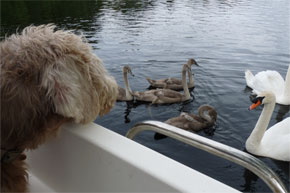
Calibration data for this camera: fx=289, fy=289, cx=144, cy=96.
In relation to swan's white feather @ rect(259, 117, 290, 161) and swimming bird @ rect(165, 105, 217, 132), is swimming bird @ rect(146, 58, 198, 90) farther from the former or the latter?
swan's white feather @ rect(259, 117, 290, 161)

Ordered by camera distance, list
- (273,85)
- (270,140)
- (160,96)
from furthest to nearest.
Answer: (273,85)
(160,96)
(270,140)

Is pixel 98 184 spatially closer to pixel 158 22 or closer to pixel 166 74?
pixel 166 74

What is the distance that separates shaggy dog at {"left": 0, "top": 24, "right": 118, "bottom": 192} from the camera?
1421 millimetres

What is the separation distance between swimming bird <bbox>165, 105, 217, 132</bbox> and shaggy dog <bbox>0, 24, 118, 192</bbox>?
446 centimetres

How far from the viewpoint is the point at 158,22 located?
1744 cm

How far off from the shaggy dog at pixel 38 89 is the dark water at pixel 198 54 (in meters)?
3.61

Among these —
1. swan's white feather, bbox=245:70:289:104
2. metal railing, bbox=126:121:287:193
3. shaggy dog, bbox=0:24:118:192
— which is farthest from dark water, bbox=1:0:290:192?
shaggy dog, bbox=0:24:118:192

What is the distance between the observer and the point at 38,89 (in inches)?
57.2

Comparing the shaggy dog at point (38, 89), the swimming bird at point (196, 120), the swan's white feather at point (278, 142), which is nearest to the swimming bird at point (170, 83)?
the swimming bird at point (196, 120)

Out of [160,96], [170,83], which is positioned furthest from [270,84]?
[160,96]

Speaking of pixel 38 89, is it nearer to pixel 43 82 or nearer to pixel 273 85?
pixel 43 82

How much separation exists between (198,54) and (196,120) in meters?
5.50

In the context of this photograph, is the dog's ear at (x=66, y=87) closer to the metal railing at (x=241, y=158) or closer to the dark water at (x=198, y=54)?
the metal railing at (x=241, y=158)

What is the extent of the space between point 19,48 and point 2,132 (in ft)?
1.44
